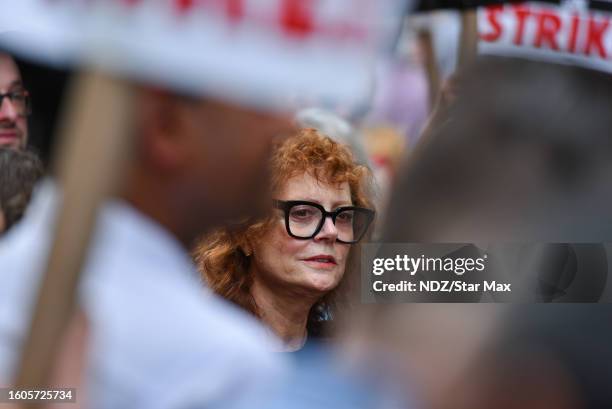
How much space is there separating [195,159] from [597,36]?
1.17 m

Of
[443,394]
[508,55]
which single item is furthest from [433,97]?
[443,394]

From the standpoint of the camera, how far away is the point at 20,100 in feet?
5.65

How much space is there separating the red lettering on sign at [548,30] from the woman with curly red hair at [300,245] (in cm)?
57

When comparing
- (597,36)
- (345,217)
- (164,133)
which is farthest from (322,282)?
(597,36)

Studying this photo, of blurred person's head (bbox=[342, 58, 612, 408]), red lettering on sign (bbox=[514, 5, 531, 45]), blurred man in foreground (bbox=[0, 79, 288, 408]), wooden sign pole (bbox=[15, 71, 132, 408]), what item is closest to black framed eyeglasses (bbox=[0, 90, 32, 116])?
blurred man in foreground (bbox=[0, 79, 288, 408])

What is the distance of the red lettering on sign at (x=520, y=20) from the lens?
198 cm

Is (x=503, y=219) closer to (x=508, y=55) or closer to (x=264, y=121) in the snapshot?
(x=264, y=121)

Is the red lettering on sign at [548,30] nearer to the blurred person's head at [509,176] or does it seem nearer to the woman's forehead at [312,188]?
the blurred person's head at [509,176]

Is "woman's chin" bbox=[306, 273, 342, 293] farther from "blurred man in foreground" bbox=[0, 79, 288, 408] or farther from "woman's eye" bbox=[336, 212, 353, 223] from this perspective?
"blurred man in foreground" bbox=[0, 79, 288, 408]

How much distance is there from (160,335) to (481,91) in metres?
0.79

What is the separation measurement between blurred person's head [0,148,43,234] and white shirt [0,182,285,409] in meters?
0.11

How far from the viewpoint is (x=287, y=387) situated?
151cm

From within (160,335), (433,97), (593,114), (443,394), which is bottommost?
(443,394)

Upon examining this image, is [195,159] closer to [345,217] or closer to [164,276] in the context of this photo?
[164,276]
